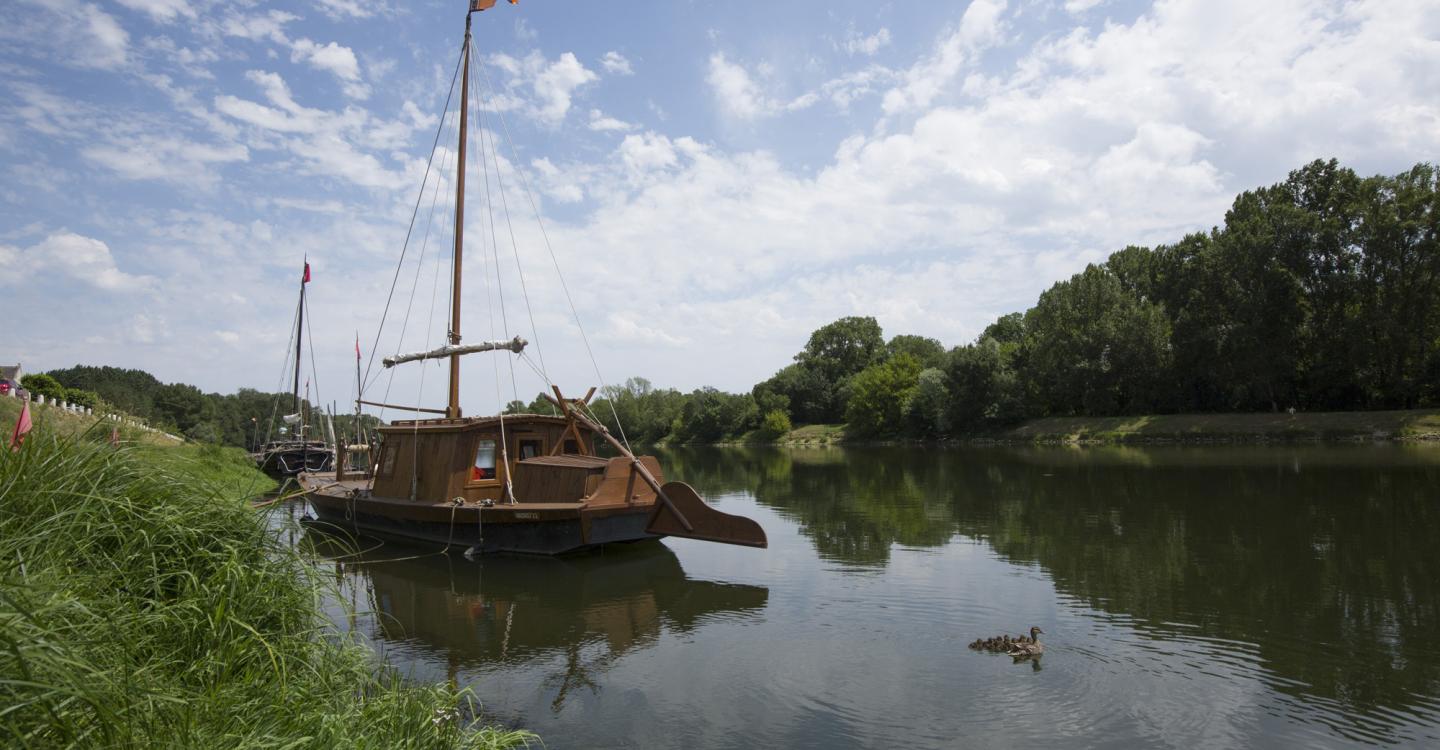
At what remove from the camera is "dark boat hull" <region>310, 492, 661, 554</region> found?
16.2 meters

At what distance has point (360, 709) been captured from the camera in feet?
17.9

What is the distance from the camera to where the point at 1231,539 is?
16.0 m

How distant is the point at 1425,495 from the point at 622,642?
22488mm

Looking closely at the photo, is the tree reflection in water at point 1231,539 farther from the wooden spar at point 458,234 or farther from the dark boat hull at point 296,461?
the dark boat hull at point 296,461

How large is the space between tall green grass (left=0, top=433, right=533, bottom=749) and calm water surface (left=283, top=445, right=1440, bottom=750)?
3.72 ft

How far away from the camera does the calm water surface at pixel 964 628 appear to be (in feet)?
24.6

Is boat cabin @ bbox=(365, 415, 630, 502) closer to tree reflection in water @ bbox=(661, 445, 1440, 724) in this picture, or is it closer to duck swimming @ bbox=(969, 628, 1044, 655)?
tree reflection in water @ bbox=(661, 445, 1440, 724)

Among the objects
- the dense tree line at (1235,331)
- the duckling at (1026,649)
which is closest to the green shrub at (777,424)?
the dense tree line at (1235,331)

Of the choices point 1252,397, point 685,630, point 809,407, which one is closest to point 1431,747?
point 685,630

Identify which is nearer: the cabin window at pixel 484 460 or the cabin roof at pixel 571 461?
the cabin roof at pixel 571 461

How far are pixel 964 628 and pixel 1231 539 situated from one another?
8921mm

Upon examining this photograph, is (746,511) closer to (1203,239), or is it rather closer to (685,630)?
(685,630)

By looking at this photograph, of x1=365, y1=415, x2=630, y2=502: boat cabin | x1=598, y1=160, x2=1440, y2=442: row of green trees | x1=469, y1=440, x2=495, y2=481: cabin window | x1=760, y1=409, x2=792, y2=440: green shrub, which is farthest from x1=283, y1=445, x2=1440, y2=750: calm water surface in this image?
x1=760, y1=409, x2=792, y2=440: green shrub

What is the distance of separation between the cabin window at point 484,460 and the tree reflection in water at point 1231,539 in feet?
25.9
